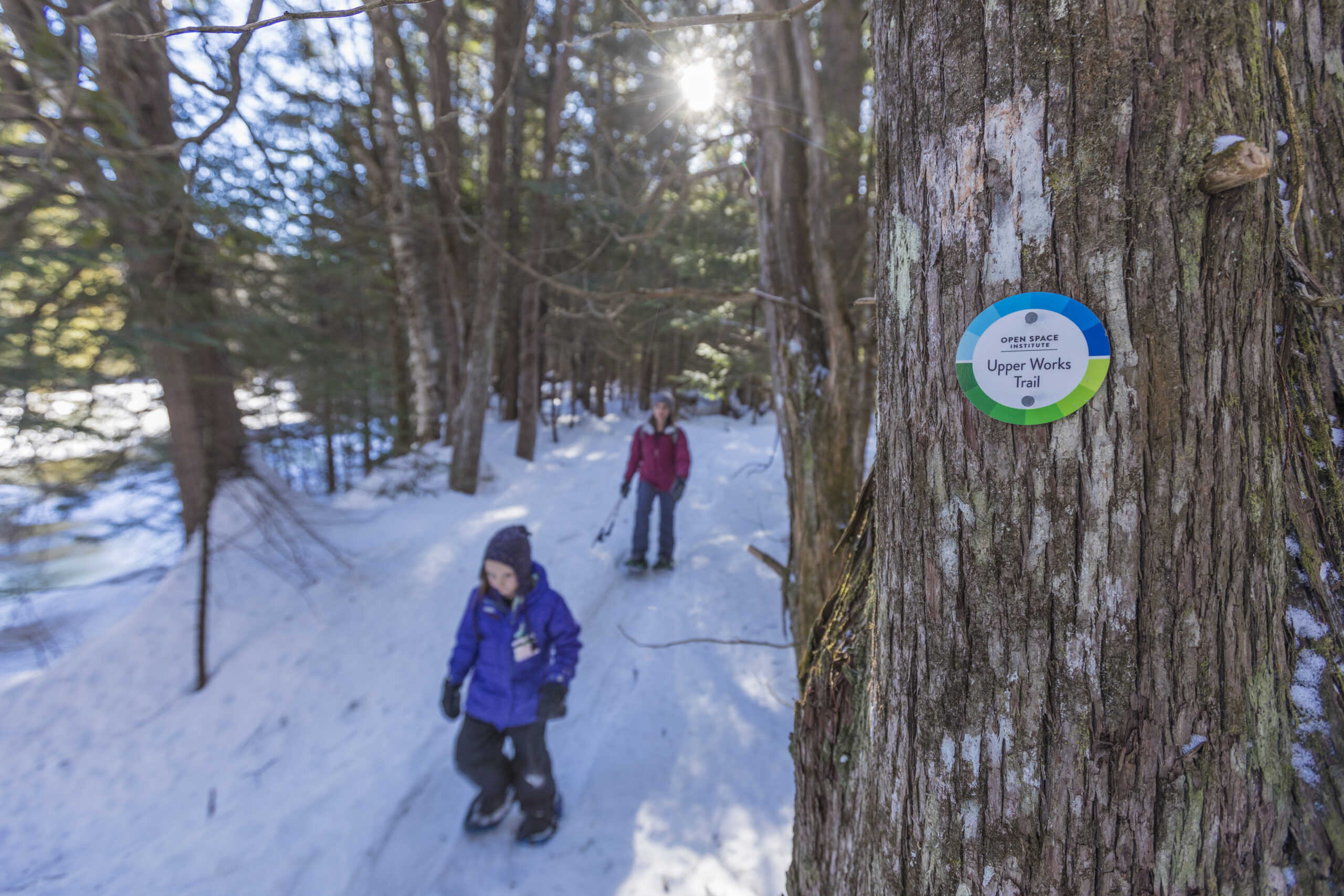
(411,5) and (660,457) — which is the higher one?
(411,5)

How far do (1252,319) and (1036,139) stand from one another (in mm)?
428

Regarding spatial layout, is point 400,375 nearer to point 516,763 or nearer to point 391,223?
point 391,223

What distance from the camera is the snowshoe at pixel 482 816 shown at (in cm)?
337

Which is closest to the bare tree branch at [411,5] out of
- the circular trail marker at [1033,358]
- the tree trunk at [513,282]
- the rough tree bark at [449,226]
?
the circular trail marker at [1033,358]

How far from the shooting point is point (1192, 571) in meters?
0.87

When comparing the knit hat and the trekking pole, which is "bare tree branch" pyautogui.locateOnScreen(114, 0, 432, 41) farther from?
the trekking pole

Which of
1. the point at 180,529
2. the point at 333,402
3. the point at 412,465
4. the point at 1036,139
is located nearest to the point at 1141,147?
the point at 1036,139

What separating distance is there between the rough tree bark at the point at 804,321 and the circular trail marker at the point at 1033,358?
7.20 ft

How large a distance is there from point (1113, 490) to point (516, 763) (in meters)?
3.52

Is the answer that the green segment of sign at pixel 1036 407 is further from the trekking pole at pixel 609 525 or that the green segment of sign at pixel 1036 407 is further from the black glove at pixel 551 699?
the trekking pole at pixel 609 525

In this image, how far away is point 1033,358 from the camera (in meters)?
0.90

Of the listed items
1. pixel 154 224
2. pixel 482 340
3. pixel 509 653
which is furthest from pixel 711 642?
pixel 482 340

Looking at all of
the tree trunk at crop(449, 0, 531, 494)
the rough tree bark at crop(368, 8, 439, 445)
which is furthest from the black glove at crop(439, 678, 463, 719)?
the rough tree bark at crop(368, 8, 439, 445)

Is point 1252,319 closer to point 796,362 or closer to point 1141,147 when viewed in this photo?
point 1141,147
